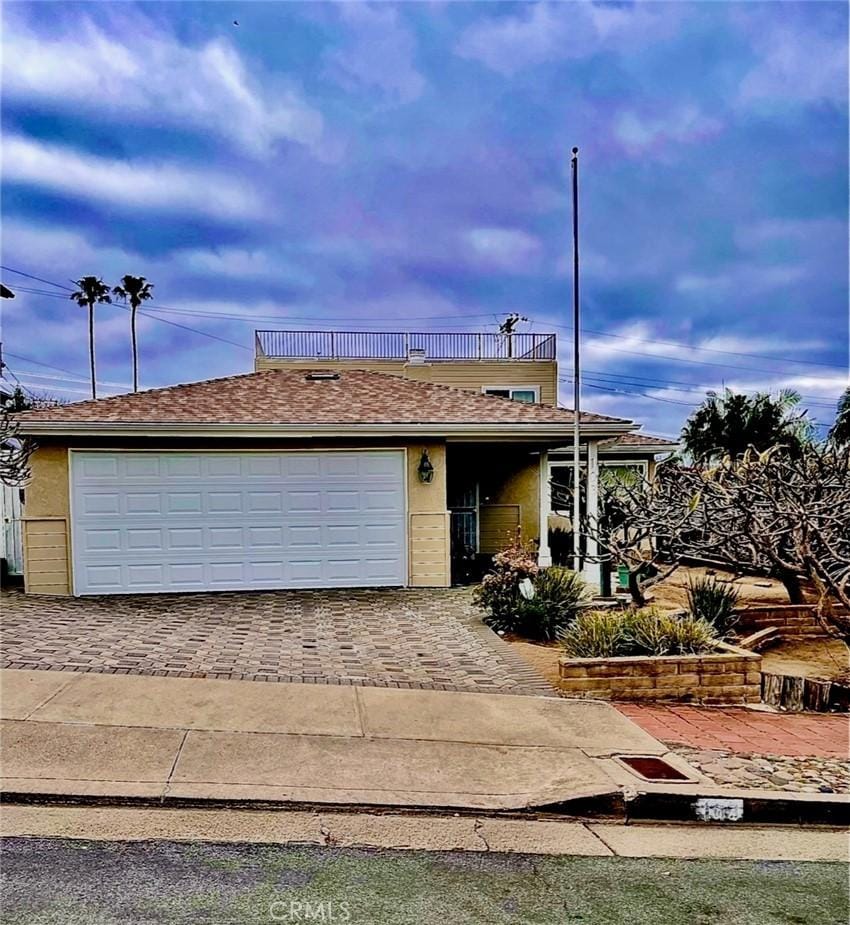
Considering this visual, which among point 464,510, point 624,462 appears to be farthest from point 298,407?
point 624,462

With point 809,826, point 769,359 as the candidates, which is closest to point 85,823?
point 809,826

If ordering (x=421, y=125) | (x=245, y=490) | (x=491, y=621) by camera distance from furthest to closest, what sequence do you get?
(x=421, y=125)
(x=245, y=490)
(x=491, y=621)

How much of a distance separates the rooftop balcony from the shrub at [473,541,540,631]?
14915 millimetres

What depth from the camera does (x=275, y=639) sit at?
8.26m

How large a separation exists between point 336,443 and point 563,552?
5332mm

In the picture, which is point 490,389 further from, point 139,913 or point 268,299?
point 139,913

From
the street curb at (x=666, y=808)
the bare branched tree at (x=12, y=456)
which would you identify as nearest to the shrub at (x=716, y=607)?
the street curb at (x=666, y=808)

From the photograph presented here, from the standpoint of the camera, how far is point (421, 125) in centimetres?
1263

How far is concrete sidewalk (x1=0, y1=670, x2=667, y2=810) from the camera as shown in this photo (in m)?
4.24

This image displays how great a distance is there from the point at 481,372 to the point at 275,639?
16.9m

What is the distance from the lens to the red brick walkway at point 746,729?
17.7 feet

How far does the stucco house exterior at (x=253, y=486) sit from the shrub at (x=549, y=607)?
3228 mm

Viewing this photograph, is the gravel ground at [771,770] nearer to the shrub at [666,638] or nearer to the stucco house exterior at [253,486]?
the shrub at [666,638]

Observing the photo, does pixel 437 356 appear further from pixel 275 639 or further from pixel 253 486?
pixel 275 639
